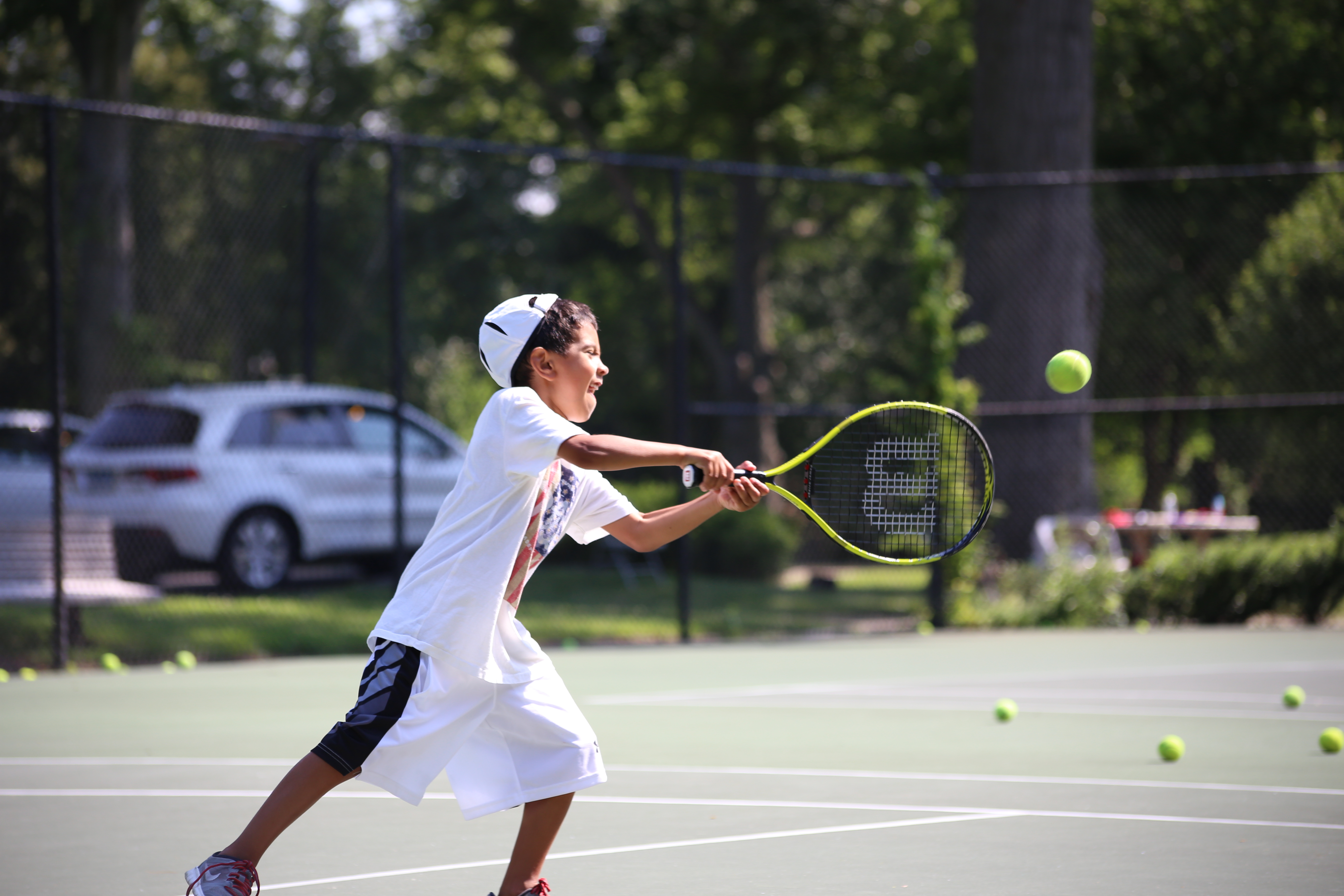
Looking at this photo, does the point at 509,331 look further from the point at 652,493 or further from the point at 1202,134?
the point at 1202,134

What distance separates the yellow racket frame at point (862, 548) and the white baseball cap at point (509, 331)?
0.60 meters

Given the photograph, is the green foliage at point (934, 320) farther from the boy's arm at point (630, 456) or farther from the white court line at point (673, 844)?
the boy's arm at point (630, 456)

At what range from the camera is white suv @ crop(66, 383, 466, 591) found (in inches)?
382

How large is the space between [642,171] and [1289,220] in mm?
8999

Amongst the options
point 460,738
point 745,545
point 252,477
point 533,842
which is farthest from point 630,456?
point 745,545

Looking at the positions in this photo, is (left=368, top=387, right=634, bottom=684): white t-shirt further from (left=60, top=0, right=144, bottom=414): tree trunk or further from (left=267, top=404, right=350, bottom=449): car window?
(left=60, top=0, right=144, bottom=414): tree trunk

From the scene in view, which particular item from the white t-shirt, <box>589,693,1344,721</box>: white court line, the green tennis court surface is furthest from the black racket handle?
<box>589,693,1344,721</box>: white court line

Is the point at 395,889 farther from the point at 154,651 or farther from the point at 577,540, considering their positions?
the point at 154,651

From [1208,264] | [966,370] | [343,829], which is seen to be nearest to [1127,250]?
[1208,264]

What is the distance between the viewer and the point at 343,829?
13.7ft

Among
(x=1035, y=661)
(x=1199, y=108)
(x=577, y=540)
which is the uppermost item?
(x=1199, y=108)

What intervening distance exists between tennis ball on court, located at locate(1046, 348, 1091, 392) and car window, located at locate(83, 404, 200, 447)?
22.2 feet

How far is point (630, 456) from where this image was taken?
2986 millimetres

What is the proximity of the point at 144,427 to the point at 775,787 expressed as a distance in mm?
6490
